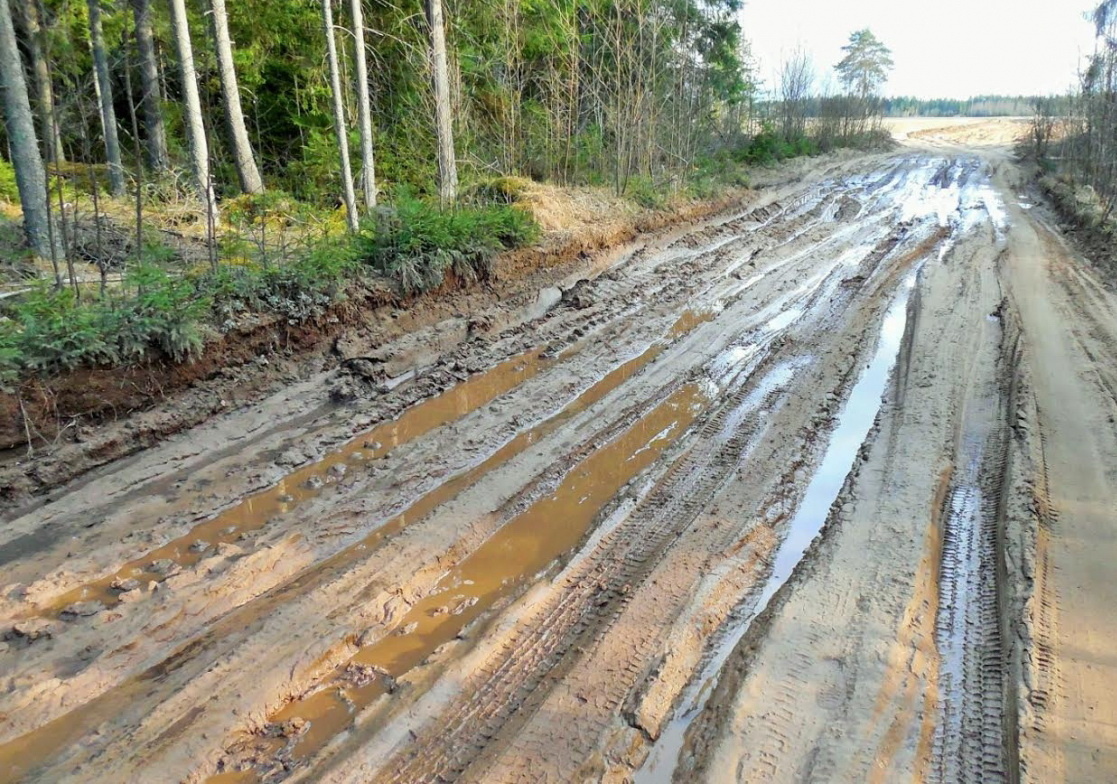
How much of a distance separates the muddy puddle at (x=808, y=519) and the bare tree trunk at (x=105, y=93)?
11.2 meters

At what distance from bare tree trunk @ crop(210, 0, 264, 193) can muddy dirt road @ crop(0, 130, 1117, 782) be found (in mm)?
5816

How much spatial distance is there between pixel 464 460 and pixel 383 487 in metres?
0.75

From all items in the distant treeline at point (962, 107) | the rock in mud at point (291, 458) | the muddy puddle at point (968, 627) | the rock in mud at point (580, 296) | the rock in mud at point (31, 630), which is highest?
the distant treeline at point (962, 107)

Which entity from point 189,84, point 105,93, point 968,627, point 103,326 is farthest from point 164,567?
point 105,93

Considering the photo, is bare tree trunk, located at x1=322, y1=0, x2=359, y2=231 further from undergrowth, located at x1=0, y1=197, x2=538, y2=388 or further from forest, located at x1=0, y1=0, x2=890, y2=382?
undergrowth, located at x1=0, y1=197, x2=538, y2=388

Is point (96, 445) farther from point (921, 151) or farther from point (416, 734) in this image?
point (921, 151)

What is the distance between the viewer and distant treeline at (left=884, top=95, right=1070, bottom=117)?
201 ft

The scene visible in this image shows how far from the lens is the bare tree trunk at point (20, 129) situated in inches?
282

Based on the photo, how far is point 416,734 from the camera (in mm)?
3473

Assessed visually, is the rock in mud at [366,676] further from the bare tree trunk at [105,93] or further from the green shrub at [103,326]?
the bare tree trunk at [105,93]

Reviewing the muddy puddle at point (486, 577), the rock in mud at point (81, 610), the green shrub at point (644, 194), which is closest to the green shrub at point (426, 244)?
the muddy puddle at point (486, 577)

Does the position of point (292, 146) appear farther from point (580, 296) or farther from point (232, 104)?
point (580, 296)

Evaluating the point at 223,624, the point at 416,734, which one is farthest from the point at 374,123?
the point at 416,734

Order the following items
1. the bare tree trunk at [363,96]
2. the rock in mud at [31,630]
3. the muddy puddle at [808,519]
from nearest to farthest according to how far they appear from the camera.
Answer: the muddy puddle at [808,519]
the rock in mud at [31,630]
the bare tree trunk at [363,96]
